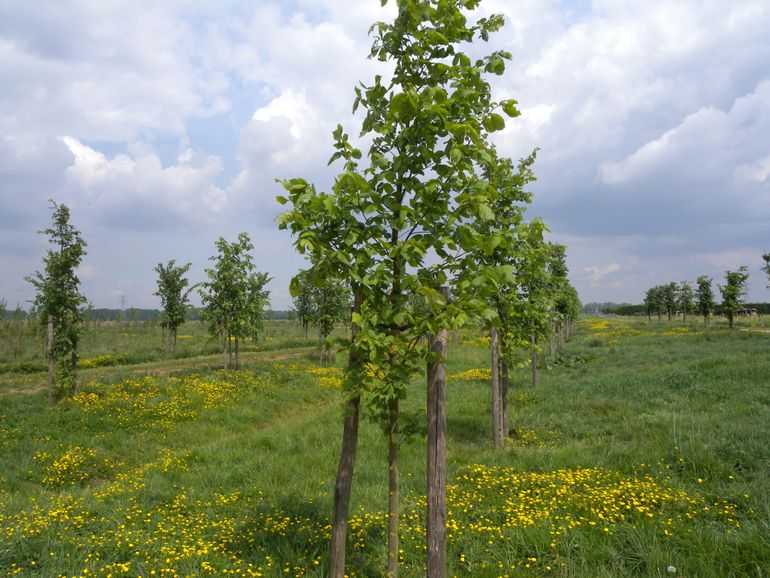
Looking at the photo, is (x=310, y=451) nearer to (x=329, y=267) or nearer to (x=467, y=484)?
(x=467, y=484)

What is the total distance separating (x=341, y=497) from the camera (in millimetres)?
4281

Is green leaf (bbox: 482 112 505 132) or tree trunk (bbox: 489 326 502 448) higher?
green leaf (bbox: 482 112 505 132)

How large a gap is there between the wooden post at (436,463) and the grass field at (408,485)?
351 millimetres

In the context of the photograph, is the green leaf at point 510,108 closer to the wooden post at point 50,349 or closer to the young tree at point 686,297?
the wooden post at point 50,349

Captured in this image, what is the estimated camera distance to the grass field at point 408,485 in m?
5.01

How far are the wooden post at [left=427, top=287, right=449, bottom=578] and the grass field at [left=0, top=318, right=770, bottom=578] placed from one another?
13.8 inches

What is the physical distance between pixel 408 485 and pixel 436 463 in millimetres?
3943

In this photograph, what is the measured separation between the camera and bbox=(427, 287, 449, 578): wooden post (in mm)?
4035

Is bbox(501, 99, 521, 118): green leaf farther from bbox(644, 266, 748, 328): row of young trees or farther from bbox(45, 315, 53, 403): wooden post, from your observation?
bbox(644, 266, 748, 328): row of young trees

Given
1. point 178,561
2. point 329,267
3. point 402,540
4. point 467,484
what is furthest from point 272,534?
point 329,267

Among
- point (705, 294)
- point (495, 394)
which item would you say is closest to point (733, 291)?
point (705, 294)

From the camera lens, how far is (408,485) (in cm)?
766

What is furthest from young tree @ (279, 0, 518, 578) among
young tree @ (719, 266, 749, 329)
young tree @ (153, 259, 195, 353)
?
young tree @ (719, 266, 749, 329)

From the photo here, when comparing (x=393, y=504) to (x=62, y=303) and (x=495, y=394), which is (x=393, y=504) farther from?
(x=62, y=303)
